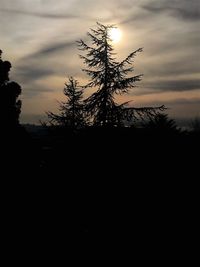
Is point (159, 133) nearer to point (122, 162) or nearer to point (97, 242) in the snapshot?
point (122, 162)

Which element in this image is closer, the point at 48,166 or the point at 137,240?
the point at 137,240

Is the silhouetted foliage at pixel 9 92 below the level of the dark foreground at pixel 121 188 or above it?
above

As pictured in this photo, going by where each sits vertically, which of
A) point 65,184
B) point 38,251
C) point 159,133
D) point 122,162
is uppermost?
point 159,133

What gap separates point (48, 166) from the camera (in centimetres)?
1288

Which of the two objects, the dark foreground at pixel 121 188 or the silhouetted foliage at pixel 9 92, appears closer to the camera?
Answer: the dark foreground at pixel 121 188

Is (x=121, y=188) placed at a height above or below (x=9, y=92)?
below

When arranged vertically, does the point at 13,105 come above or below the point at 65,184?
above

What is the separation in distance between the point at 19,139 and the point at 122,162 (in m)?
10.1

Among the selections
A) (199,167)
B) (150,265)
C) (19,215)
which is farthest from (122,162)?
(19,215)

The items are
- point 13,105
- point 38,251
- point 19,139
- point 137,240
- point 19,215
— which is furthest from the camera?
point 13,105

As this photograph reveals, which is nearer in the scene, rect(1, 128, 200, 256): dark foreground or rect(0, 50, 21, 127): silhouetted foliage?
Result: rect(1, 128, 200, 256): dark foreground

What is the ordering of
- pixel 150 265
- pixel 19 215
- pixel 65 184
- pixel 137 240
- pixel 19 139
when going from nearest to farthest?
pixel 150 265 < pixel 137 240 < pixel 65 184 < pixel 19 215 < pixel 19 139

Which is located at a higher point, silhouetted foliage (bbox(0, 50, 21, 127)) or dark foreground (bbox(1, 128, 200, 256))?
silhouetted foliage (bbox(0, 50, 21, 127))

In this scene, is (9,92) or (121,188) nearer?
(121,188)
